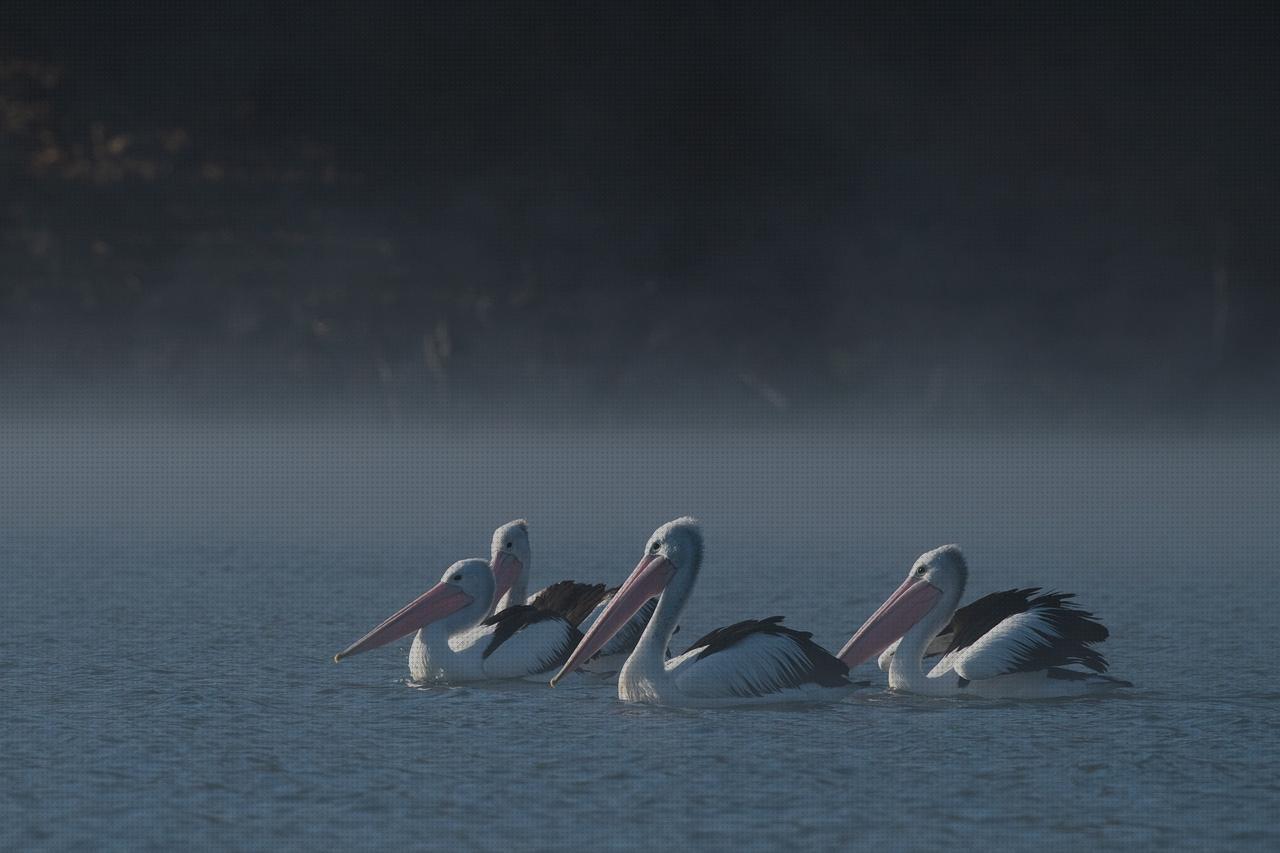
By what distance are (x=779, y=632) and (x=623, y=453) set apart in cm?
3181

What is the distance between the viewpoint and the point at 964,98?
63250 mm

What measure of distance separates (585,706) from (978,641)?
181cm

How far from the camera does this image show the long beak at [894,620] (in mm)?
10297

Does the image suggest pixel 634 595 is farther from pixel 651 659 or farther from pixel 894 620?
pixel 894 620

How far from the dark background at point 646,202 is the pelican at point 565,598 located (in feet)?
146

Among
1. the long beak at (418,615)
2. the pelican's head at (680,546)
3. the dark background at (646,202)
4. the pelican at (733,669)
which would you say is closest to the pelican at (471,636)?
the long beak at (418,615)

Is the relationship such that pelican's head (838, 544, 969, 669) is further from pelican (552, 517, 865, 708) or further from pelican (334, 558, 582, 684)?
pelican (334, 558, 582, 684)

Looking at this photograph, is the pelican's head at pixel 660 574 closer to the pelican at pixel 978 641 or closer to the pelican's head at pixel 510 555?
the pelican at pixel 978 641

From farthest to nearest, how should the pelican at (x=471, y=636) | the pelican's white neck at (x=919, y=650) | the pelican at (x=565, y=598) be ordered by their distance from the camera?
the pelican at (x=565, y=598), the pelican at (x=471, y=636), the pelican's white neck at (x=919, y=650)

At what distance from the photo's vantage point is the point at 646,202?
→ 6209cm

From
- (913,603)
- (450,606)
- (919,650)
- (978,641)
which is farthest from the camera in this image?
(450,606)

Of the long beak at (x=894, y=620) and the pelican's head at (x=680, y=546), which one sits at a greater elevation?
the pelican's head at (x=680, y=546)

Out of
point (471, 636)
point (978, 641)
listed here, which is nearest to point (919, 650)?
point (978, 641)

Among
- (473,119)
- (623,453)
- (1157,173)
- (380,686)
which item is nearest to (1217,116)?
(1157,173)
